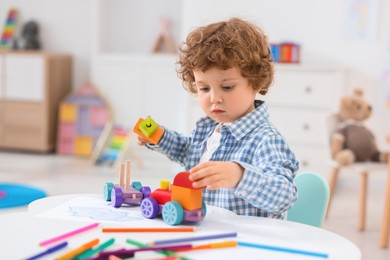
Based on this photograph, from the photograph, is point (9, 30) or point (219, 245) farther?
point (9, 30)

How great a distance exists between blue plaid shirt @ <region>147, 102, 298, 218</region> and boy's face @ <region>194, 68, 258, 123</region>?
45mm

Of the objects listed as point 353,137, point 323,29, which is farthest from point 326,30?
point 353,137

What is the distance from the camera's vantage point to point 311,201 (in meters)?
1.42

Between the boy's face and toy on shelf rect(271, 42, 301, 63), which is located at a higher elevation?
toy on shelf rect(271, 42, 301, 63)

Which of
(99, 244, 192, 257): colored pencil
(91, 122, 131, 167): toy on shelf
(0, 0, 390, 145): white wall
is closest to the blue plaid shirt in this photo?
(99, 244, 192, 257): colored pencil

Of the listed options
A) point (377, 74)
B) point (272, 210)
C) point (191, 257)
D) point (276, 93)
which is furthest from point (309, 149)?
point (191, 257)

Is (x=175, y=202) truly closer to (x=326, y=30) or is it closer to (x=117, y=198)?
(x=117, y=198)

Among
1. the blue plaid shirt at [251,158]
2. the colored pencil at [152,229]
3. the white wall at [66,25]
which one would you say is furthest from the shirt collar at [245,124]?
the white wall at [66,25]

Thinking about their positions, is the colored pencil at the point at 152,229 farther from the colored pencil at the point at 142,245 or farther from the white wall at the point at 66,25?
the white wall at the point at 66,25

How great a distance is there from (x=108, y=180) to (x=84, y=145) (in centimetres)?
103

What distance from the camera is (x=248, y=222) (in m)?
1.11

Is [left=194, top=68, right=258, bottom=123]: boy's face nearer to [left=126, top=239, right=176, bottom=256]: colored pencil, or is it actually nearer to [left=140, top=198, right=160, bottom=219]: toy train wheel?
[left=140, top=198, right=160, bottom=219]: toy train wheel

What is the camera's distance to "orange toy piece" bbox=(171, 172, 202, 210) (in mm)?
1057

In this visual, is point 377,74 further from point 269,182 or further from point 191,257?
point 191,257
